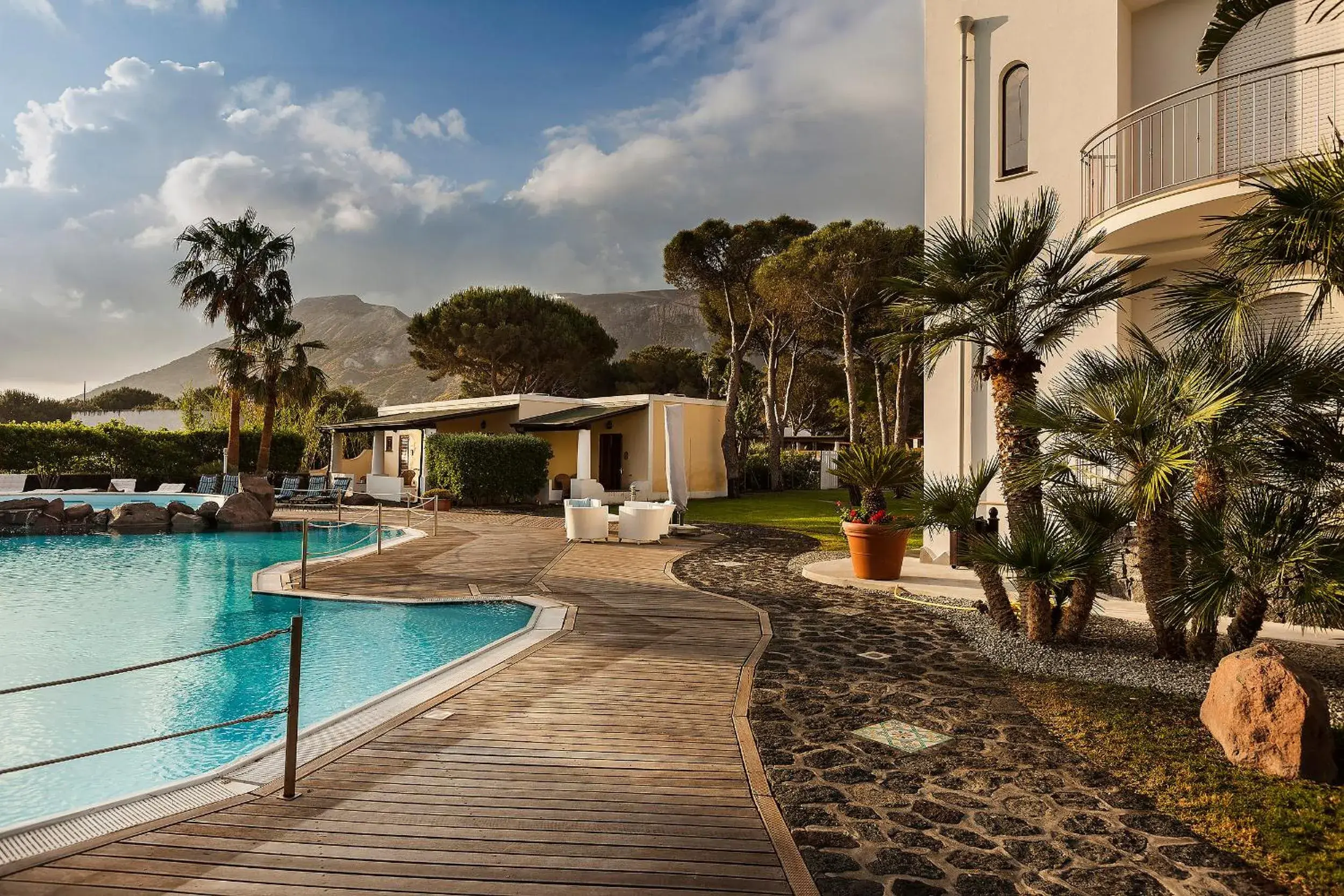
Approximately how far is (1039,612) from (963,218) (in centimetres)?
676

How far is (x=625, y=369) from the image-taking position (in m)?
48.2

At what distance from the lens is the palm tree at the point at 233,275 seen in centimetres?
2573

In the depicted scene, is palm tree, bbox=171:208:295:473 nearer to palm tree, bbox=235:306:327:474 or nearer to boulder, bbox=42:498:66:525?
palm tree, bbox=235:306:327:474

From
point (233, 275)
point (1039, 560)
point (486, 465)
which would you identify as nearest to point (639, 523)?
point (1039, 560)

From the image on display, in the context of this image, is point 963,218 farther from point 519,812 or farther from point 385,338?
point 385,338

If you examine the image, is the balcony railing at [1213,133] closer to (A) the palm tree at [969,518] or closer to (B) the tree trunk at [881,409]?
(A) the palm tree at [969,518]

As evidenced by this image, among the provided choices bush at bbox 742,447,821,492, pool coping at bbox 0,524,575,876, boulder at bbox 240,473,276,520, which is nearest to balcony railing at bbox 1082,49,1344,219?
pool coping at bbox 0,524,575,876

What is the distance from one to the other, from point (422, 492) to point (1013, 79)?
59.5 feet

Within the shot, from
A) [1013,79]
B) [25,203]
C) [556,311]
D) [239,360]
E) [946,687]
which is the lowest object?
[946,687]

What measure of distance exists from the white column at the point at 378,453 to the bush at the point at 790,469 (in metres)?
14.1

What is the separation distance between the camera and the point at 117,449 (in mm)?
26531

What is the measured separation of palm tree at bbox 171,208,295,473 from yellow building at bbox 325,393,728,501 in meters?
4.60

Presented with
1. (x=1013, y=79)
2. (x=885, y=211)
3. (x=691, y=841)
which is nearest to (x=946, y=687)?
(x=691, y=841)

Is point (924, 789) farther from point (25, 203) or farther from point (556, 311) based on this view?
point (25, 203)
